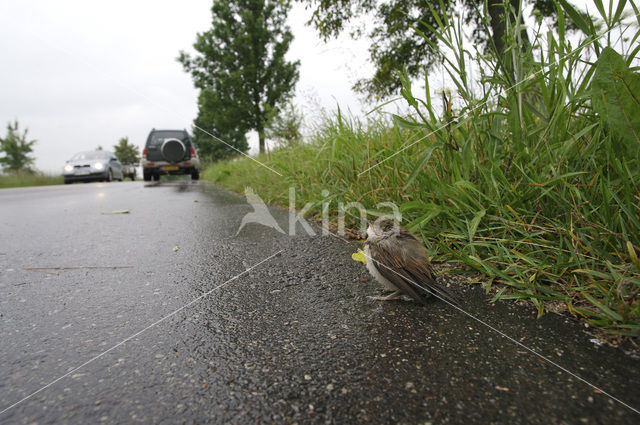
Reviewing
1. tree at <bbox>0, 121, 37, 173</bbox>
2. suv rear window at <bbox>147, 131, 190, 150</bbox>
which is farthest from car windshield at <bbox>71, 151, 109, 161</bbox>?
tree at <bbox>0, 121, 37, 173</bbox>

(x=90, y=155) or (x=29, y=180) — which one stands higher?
(x=90, y=155)

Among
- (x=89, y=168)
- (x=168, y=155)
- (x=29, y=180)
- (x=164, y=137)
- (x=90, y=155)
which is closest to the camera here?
(x=168, y=155)

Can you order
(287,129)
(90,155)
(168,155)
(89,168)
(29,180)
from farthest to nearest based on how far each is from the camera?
(90,155) → (29,180) → (89,168) → (168,155) → (287,129)

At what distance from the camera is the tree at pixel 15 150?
1036 inches

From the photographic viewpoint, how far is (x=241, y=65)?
21.1m

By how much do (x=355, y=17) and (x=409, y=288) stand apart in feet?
24.0

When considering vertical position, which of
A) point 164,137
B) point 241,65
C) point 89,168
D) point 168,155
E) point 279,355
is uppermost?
point 241,65

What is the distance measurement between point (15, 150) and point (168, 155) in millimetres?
21830

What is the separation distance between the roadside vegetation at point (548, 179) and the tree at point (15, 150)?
109ft

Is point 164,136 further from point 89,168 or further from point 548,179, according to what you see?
point 548,179

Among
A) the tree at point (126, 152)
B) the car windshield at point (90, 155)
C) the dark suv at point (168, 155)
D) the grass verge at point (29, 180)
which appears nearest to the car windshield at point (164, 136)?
the dark suv at point (168, 155)

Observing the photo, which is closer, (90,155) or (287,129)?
(287,129)

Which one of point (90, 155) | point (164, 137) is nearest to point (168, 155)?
point (164, 137)

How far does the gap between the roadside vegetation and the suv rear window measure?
13.8 meters
